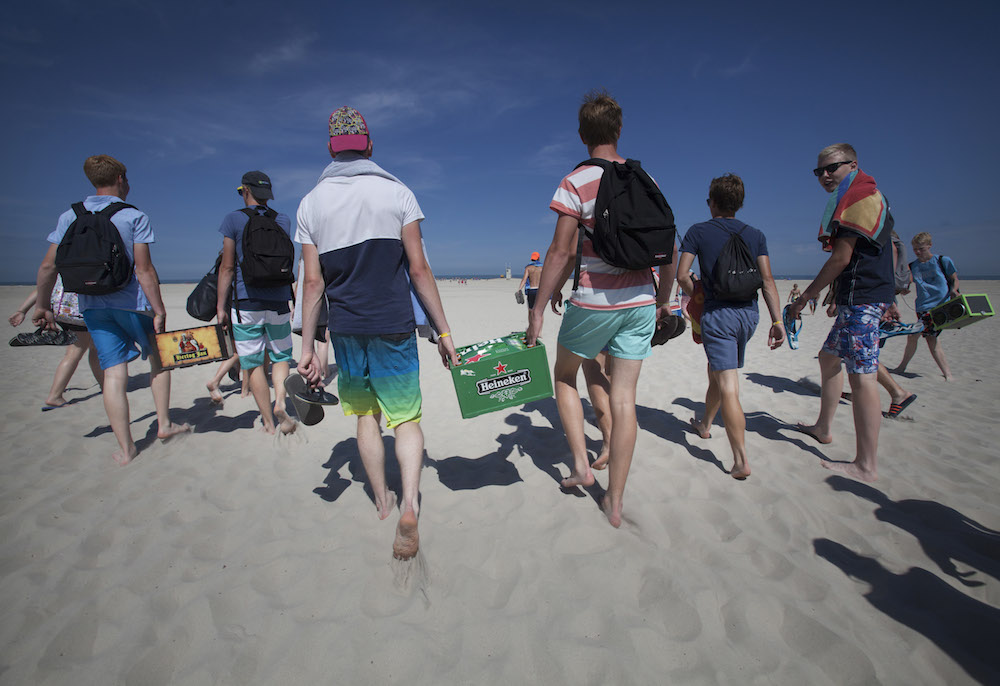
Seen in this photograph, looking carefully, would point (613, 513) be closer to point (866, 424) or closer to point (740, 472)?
Answer: point (740, 472)

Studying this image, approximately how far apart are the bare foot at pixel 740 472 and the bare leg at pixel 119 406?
4.50m

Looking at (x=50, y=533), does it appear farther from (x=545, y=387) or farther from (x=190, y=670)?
(x=545, y=387)

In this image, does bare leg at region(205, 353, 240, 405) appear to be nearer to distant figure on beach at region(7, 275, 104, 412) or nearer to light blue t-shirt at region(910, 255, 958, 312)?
distant figure on beach at region(7, 275, 104, 412)

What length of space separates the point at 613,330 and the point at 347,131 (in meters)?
1.82

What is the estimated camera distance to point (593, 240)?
215cm

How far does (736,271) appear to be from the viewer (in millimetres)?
2789

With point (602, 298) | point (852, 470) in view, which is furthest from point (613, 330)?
point (852, 470)

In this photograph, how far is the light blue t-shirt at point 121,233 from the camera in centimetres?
299

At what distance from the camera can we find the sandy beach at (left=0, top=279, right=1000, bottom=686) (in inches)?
63.2

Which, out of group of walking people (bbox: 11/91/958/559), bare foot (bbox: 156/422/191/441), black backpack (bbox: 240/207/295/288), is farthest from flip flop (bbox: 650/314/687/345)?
bare foot (bbox: 156/422/191/441)

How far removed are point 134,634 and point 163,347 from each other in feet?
7.32

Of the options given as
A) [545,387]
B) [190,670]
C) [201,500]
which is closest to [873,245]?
[545,387]

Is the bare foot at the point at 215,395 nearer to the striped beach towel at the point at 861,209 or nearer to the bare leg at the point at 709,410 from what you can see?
the bare leg at the point at 709,410

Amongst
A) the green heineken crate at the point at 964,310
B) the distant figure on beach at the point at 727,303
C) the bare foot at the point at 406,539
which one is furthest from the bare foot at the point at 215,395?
the green heineken crate at the point at 964,310
